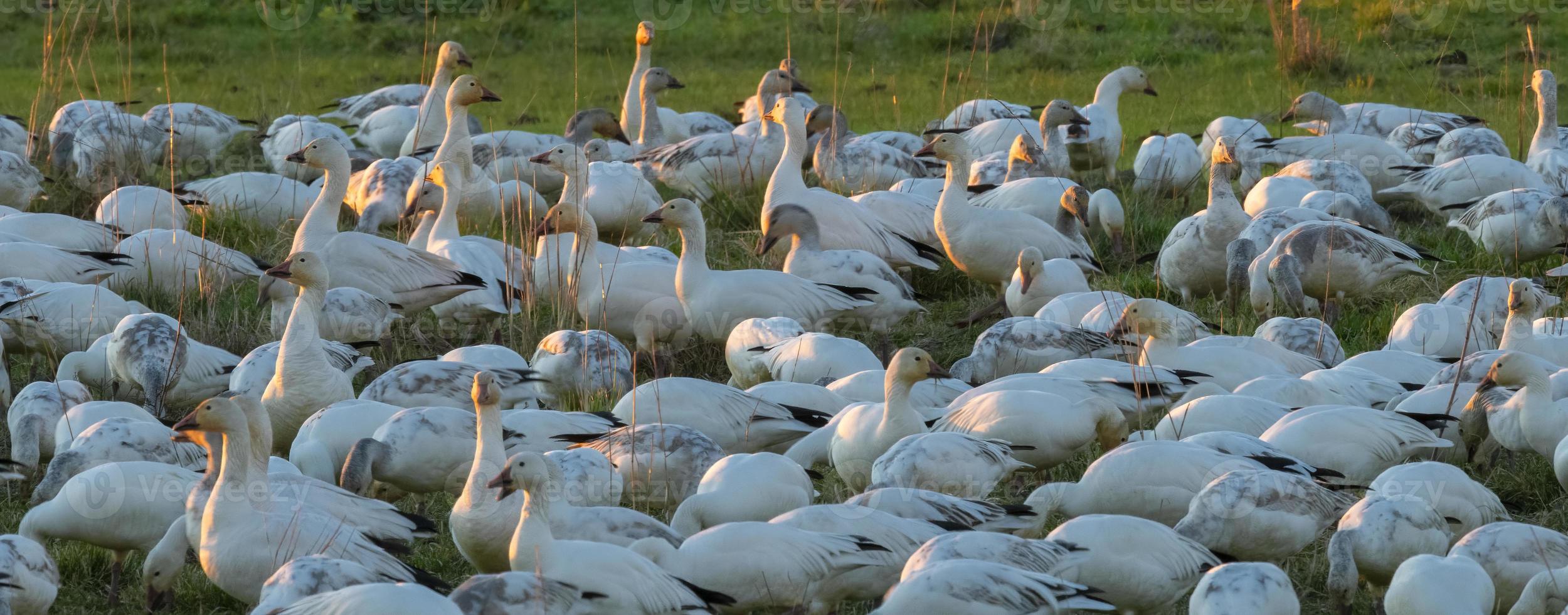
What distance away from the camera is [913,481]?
15.6 feet

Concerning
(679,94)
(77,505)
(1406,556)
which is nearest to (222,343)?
(77,505)

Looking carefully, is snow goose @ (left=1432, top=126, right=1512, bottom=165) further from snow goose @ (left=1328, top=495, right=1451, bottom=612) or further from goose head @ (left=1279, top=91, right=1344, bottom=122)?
snow goose @ (left=1328, top=495, right=1451, bottom=612)

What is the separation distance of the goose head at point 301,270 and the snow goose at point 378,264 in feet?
3.47

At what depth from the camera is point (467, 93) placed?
930 cm

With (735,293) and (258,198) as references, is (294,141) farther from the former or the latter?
(735,293)

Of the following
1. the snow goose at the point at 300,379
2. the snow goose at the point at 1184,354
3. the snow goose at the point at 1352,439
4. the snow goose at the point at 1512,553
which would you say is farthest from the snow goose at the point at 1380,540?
the snow goose at the point at 300,379

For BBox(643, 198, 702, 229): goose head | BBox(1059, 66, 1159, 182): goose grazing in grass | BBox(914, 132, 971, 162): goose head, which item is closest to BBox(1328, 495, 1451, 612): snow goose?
BBox(643, 198, 702, 229): goose head

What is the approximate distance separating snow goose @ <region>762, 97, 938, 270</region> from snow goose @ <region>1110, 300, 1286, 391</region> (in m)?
1.90

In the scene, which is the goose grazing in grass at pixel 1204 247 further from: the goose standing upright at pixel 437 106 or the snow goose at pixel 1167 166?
the goose standing upright at pixel 437 106

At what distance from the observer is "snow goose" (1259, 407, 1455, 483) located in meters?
4.92

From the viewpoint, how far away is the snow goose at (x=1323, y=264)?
7.02m

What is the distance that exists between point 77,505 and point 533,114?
9.57 meters

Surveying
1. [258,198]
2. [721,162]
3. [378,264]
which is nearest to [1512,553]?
[378,264]

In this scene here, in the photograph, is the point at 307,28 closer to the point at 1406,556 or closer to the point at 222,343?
the point at 222,343
